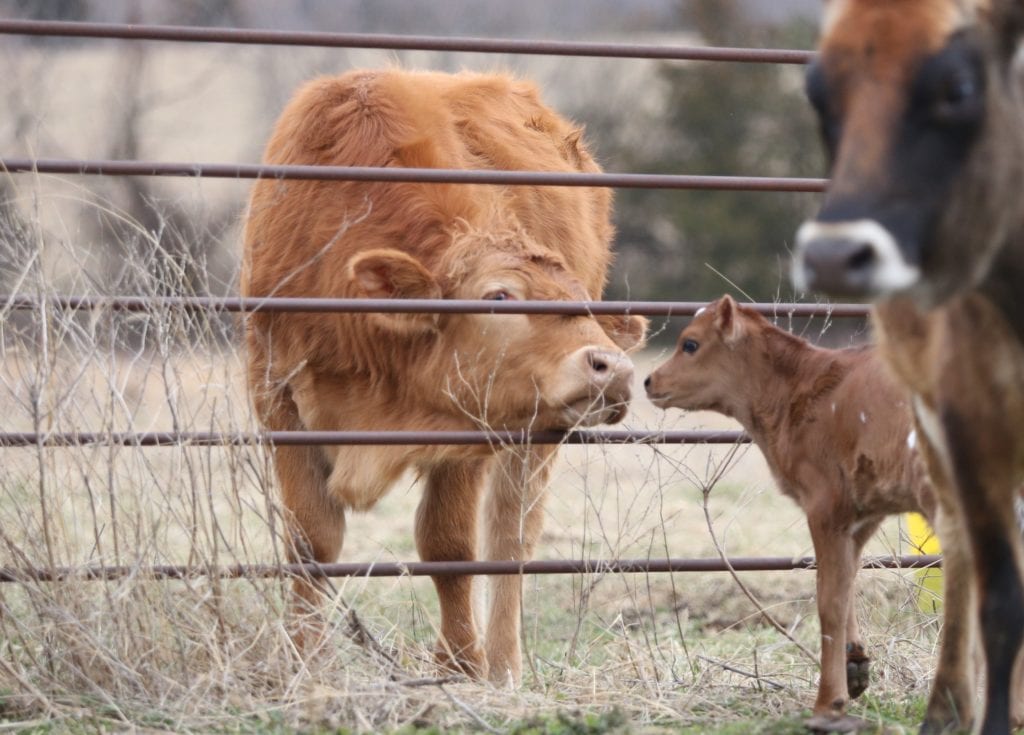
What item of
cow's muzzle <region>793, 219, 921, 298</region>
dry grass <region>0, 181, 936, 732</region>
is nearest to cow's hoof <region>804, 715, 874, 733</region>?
dry grass <region>0, 181, 936, 732</region>

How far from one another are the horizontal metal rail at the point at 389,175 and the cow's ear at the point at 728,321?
40cm

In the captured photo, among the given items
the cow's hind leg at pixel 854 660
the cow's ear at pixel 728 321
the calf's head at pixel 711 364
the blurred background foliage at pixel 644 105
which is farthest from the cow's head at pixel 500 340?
the blurred background foliage at pixel 644 105

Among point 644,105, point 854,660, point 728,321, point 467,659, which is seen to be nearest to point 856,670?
point 854,660

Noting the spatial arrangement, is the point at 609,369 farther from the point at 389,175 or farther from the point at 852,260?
the point at 852,260

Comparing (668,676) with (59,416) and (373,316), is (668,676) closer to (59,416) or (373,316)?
(373,316)

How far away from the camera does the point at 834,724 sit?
12.1ft

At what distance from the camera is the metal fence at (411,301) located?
14.7 feet

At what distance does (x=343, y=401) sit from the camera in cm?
540

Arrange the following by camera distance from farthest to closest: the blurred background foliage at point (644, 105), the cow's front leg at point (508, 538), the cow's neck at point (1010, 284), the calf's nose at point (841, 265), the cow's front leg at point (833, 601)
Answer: the blurred background foliage at point (644, 105), the cow's front leg at point (508, 538), the cow's front leg at point (833, 601), the cow's neck at point (1010, 284), the calf's nose at point (841, 265)

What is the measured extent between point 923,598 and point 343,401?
2.28m

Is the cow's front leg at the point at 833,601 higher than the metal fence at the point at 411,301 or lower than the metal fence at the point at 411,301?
lower

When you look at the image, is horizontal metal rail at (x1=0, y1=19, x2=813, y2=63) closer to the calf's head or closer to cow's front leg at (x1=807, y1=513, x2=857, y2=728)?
the calf's head

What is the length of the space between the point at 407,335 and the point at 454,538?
2.48 ft

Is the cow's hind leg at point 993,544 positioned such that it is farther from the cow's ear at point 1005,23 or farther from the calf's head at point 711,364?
the calf's head at point 711,364
